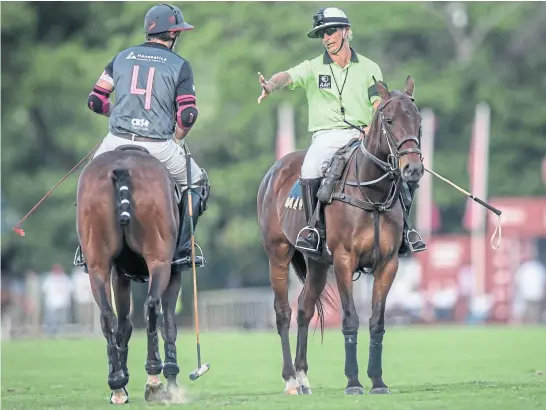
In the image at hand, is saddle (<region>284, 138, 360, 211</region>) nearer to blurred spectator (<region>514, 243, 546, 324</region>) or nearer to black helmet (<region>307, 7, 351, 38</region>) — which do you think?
black helmet (<region>307, 7, 351, 38</region>)

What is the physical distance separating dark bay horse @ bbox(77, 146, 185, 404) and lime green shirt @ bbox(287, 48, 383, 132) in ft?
7.74

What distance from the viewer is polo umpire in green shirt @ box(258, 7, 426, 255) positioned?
14922 mm

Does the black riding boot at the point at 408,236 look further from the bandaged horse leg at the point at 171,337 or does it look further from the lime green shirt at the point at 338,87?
the bandaged horse leg at the point at 171,337

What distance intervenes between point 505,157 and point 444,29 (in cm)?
532

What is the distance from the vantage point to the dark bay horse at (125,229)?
508 inches

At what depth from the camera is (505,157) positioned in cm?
5056

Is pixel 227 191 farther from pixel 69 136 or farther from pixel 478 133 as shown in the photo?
pixel 478 133

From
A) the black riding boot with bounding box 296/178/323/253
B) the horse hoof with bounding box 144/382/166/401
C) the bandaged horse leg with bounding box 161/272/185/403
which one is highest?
the black riding boot with bounding box 296/178/323/253

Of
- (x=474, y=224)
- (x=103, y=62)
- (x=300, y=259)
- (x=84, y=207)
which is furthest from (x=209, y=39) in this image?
(x=84, y=207)

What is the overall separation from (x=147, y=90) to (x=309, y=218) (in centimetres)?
225

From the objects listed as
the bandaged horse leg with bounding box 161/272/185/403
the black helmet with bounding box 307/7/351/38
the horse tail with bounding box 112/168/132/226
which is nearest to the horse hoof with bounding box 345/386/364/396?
the bandaged horse leg with bounding box 161/272/185/403

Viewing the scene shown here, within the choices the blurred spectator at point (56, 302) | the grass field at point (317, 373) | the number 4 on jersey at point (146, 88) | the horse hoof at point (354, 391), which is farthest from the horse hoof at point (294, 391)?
the blurred spectator at point (56, 302)

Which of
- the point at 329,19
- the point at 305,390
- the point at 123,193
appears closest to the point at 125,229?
the point at 123,193

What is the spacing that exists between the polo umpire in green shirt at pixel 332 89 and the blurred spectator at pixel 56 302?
27574mm
